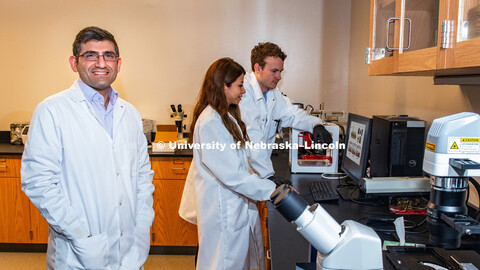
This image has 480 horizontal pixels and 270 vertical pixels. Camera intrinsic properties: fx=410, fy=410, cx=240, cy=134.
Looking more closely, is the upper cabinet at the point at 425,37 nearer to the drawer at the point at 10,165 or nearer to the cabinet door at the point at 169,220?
the cabinet door at the point at 169,220

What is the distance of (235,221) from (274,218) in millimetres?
528

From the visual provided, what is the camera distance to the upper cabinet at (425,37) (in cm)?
106

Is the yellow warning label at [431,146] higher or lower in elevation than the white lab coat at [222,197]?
higher

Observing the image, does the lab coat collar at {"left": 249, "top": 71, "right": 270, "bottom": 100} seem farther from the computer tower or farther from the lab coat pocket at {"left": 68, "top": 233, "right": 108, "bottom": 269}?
the lab coat pocket at {"left": 68, "top": 233, "right": 108, "bottom": 269}

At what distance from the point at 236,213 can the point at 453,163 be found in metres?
1.31

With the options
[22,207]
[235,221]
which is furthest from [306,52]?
[22,207]

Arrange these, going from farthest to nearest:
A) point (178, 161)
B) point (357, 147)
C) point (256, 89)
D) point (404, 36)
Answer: point (178, 161) → point (256, 89) → point (357, 147) → point (404, 36)

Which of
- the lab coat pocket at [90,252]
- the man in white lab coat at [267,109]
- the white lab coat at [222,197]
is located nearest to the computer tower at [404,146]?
the white lab coat at [222,197]

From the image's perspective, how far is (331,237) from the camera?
2.58 ft

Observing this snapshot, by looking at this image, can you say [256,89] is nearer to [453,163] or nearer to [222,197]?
[222,197]

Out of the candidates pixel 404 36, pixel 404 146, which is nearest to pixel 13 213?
pixel 404 146

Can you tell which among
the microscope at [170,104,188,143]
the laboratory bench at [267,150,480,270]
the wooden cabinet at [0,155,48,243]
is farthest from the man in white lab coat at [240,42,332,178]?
the wooden cabinet at [0,155,48,243]

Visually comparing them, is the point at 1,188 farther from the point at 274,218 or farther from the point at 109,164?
the point at 274,218

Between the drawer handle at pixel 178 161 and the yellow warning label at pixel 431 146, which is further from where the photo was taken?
the drawer handle at pixel 178 161
